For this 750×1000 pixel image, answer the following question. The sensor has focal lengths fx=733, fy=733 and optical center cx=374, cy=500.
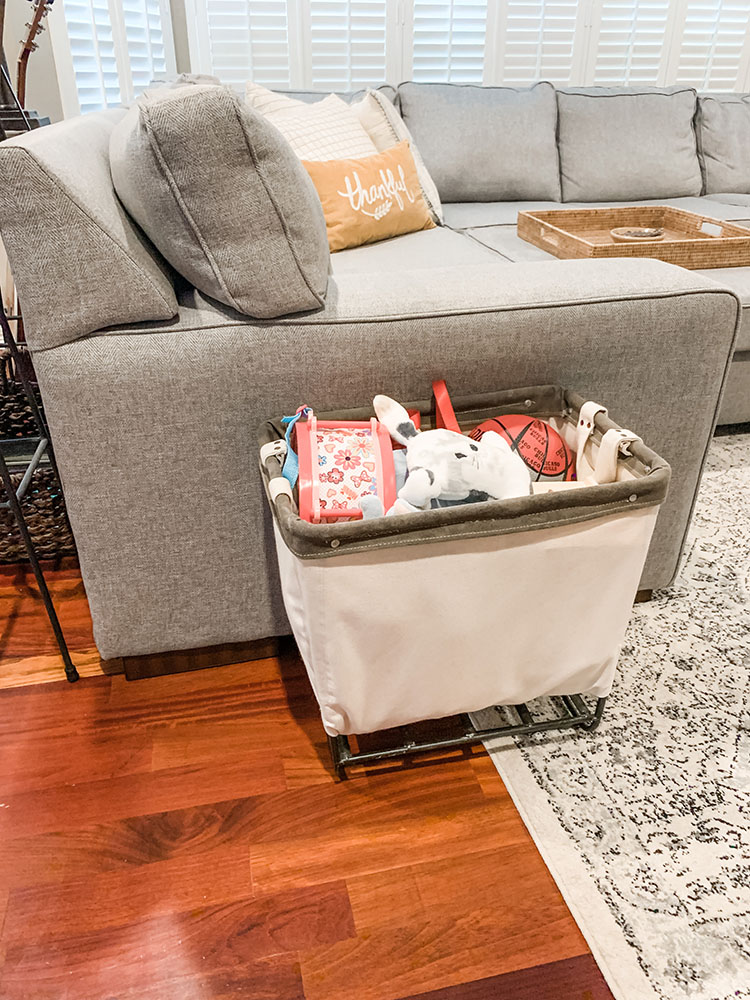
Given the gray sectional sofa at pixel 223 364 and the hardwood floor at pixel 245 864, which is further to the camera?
the gray sectional sofa at pixel 223 364

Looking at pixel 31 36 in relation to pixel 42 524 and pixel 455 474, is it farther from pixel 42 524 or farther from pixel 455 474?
pixel 455 474

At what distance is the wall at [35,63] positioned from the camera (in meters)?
2.60

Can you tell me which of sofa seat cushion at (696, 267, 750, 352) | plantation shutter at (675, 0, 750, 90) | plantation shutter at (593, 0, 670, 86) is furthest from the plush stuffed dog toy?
plantation shutter at (675, 0, 750, 90)

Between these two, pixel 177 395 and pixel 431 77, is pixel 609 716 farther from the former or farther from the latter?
pixel 431 77

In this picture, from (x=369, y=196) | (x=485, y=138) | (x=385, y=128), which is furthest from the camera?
(x=485, y=138)

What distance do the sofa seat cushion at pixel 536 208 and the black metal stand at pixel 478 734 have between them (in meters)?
1.72

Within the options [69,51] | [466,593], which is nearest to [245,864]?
[466,593]

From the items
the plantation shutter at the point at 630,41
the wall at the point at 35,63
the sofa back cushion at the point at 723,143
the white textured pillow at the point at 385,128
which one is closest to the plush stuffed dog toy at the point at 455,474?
the white textured pillow at the point at 385,128

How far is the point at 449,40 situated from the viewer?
3141 mm

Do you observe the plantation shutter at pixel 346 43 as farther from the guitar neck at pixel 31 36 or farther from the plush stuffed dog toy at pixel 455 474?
the plush stuffed dog toy at pixel 455 474

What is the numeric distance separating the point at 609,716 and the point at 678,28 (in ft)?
11.3

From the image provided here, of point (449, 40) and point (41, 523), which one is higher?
point (449, 40)

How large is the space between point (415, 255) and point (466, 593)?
127cm

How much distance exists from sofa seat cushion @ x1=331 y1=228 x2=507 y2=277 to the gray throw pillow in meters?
0.70
